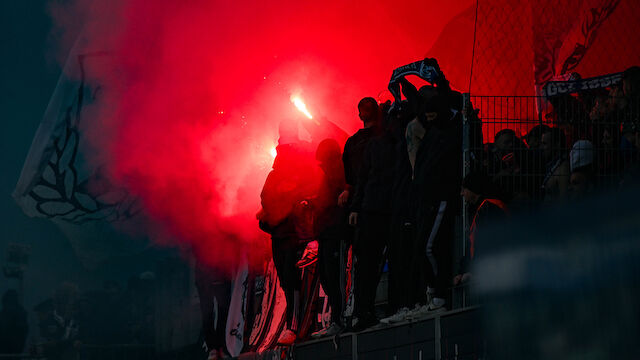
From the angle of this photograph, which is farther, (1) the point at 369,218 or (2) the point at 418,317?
(1) the point at 369,218

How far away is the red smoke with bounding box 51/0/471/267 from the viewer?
40.7 feet

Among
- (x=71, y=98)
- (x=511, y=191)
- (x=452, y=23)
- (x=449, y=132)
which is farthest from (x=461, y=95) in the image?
(x=71, y=98)

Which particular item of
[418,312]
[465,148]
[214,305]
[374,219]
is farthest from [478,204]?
[214,305]

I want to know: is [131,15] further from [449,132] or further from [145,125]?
[449,132]

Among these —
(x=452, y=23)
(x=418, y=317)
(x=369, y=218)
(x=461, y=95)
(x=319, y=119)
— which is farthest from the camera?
(x=452, y=23)

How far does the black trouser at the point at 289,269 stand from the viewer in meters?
9.88

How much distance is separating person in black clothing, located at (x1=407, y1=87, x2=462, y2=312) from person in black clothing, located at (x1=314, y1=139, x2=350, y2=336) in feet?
4.10

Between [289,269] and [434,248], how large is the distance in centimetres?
245

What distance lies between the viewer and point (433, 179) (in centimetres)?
800

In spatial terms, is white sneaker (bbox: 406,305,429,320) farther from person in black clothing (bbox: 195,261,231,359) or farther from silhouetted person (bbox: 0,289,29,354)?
silhouetted person (bbox: 0,289,29,354)

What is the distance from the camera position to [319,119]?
1181 centimetres

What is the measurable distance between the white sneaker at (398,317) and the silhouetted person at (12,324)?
22.7 feet

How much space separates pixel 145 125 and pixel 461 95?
6.08 meters

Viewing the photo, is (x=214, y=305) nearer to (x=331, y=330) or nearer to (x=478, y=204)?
(x=331, y=330)
